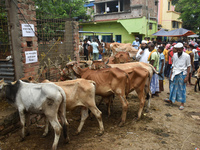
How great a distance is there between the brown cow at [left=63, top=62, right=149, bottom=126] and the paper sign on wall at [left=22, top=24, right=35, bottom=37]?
4.47 feet

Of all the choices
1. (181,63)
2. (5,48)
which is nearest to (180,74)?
(181,63)

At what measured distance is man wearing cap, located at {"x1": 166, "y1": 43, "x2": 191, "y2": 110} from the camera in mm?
5645

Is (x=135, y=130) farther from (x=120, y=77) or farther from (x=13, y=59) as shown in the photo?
(x=13, y=59)

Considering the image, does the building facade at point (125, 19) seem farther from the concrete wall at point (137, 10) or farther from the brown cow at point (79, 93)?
the brown cow at point (79, 93)

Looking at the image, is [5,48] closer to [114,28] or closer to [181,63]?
[181,63]

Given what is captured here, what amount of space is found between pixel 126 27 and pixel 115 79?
63.9ft

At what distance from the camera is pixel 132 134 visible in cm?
420

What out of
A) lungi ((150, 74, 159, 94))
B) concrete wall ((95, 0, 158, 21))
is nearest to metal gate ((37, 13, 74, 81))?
lungi ((150, 74, 159, 94))

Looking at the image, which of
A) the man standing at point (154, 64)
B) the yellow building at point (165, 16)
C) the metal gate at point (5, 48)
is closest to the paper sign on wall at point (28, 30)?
the metal gate at point (5, 48)

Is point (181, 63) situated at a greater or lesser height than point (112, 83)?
greater

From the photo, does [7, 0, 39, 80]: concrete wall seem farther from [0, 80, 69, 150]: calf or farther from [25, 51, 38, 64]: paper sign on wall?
[0, 80, 69, 150]: calf

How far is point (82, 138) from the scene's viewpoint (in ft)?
13.2

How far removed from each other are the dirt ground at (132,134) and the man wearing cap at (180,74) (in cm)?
51

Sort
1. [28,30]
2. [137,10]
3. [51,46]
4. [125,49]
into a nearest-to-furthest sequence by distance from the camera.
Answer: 1. [28,30]
2. [51,46]
3. [125,49]
4. [137,10]
